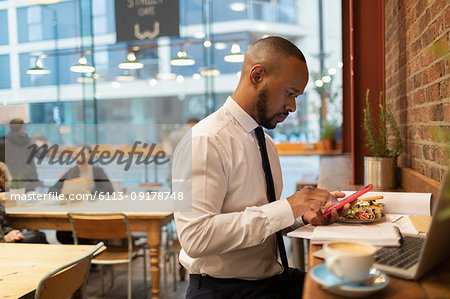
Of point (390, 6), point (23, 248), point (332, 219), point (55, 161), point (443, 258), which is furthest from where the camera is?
point (55, 161)

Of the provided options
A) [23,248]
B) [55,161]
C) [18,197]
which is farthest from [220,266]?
[55,161]

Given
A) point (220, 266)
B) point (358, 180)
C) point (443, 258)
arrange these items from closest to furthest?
point (443, 258) < point (220, 266) < point (358, 180)

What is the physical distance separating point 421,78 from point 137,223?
237cm

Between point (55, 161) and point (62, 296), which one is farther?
point (55, 161)

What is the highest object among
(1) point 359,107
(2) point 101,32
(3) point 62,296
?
(2) point 101,32

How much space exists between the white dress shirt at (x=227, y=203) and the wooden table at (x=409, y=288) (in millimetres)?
504

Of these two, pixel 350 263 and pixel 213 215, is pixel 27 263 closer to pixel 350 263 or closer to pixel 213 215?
pixel 213 215

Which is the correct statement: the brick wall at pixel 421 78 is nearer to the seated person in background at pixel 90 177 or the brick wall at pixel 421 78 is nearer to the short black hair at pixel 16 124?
the seated person in background at pixel 90 177

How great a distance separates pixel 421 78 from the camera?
6.58 feet

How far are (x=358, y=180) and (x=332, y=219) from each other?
1.47 metres

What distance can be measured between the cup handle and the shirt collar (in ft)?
3.04

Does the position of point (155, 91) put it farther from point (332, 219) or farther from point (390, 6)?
point (332, 219)

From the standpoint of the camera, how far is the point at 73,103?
8383mm

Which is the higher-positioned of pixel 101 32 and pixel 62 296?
pixel 101 32
